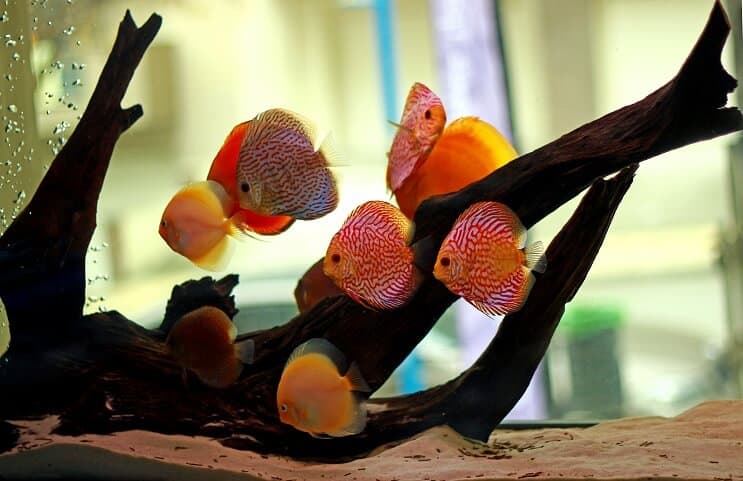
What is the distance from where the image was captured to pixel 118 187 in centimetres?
271

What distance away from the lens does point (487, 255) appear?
4.33ft

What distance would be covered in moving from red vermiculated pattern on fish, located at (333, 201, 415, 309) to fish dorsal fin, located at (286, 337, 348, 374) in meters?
0.13

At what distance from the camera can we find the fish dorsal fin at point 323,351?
1.46 meters

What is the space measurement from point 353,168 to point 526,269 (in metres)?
1.27

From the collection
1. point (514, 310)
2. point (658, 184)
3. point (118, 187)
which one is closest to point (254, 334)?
point (514, 310)

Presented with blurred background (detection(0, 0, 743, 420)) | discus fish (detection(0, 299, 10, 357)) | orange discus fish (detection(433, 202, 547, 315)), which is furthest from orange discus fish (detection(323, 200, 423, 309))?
blurred background (detection(0, 0, 743, 420))

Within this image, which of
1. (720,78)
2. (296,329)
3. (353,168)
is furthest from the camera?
(353,168)

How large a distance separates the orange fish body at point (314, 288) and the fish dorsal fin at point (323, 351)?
0.19 metres

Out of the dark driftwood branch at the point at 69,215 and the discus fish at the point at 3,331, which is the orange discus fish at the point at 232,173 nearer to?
the dark driftwood branch at the point at 69,215

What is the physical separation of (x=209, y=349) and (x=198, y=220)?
304mm

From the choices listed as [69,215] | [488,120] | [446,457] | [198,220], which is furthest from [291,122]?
[488,120]

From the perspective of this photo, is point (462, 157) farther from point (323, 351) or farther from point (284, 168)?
point (323, 351)

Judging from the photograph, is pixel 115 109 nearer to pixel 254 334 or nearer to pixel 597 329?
pixel 254 334

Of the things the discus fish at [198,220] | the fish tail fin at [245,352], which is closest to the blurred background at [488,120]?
the fish tail fin at [245,352]
